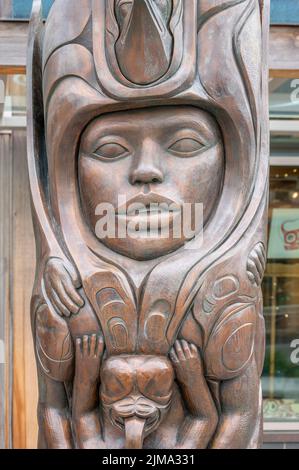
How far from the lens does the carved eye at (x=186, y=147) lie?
1667mm

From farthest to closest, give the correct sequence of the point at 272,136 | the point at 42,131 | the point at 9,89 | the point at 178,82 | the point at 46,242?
the point at 272,136
the point at 9,89
the point at 42,131
the point at 46,242
the point at 178,82

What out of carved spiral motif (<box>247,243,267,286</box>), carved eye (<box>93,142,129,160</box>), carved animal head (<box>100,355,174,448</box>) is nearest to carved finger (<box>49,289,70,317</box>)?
carved animal head (<box>100,355,174,448</box>)

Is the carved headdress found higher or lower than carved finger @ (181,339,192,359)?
higher

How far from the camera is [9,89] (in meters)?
3.32

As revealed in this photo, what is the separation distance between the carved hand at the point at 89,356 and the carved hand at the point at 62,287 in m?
0.08

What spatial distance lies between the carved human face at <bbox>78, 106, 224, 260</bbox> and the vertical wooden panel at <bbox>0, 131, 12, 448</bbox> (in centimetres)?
178

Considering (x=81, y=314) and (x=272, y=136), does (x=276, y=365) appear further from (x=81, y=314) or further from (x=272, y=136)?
(x=81, y=314)

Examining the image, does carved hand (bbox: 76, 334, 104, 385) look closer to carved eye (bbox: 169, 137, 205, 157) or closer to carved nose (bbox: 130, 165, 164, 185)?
carved nose (bbox: 130, 165, 164, 185)

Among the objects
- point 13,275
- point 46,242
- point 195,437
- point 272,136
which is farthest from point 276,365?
point 46,242

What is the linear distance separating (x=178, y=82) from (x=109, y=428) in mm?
937

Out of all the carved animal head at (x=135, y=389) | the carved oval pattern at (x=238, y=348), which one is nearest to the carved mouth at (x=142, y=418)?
the carved animal head at (x=135, y=389)

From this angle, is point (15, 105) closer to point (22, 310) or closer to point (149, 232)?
point (22, 310)

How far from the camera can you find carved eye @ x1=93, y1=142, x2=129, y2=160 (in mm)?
1670

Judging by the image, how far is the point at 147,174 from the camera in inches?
63.6
